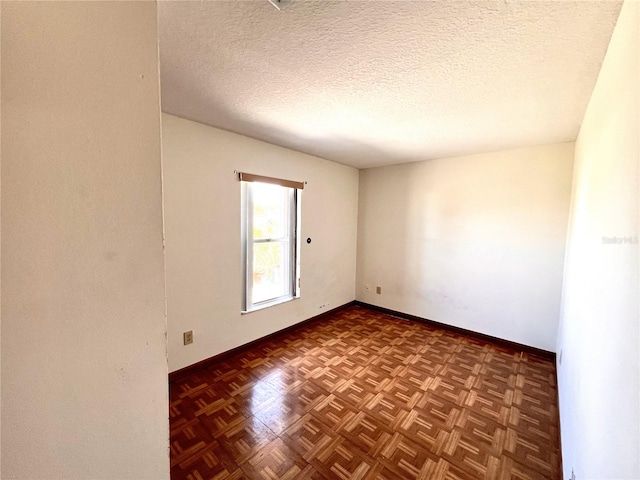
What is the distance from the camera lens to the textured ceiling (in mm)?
1027

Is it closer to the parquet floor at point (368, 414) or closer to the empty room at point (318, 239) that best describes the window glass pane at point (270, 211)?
the empty room at point (318, 239)

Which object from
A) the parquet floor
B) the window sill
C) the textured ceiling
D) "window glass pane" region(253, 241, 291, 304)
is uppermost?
the textured ceiling

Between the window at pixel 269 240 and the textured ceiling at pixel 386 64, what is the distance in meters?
0.70

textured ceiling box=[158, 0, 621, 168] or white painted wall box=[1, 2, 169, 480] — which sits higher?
textured ceiling box=[158, 0, 621, 168]

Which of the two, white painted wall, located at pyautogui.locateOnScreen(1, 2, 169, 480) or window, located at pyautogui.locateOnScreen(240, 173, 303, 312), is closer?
white painted wall, located at pyautogui.locateOnScreen(1, 2, 169, 480)

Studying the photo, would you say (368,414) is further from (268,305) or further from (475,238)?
(475,238)

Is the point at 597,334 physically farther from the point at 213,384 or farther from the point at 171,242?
the point at 171,242

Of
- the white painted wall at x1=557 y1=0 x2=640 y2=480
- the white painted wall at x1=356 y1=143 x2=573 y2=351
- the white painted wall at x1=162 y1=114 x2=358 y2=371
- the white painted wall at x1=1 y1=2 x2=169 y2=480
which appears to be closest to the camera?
the white painted wall at x1=1 y1=2 x2=169 y2=480

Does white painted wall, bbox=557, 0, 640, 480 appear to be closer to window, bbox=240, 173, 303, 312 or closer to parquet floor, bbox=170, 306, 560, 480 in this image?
parquet floor, bbox=170, 306, 560, 480

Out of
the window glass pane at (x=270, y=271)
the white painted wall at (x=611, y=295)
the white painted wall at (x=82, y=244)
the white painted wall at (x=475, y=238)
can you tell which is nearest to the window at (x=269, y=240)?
the window glass pane at (x=270, y=271)

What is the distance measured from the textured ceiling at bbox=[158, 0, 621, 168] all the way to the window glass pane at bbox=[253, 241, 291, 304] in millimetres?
1278

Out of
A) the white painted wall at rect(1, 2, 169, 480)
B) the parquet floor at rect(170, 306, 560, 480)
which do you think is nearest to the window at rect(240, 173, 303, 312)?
the parquet floor at rect(170, 306, 560, 480)

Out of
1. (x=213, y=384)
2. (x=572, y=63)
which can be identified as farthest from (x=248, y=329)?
(x=572, y=63)

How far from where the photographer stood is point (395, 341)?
2.96 meters
